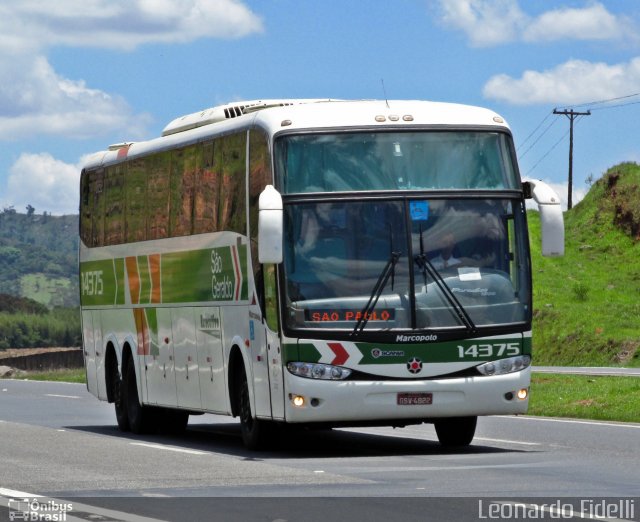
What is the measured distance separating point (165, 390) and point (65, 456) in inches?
169

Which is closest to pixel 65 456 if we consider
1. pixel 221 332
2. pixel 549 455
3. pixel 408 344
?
pixel 221 332

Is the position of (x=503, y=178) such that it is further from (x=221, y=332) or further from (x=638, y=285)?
(x=638, y=285)

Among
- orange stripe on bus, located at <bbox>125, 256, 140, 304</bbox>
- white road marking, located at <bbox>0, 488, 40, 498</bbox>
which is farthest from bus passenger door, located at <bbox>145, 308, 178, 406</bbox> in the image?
white road marking, located at <bbox>0, 488, 40, 498</bbox>

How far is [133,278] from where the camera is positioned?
23.0 m

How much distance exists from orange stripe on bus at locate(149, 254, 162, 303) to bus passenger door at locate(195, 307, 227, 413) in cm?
165

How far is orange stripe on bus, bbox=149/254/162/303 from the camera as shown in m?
21.7

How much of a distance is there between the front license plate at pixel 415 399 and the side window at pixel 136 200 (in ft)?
21.6

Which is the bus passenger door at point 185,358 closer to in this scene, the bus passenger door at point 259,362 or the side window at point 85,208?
the bus passenger door at point 259,362

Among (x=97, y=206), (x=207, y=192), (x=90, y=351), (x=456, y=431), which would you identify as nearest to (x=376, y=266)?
(x=456, y=431)

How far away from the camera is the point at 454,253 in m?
17.0

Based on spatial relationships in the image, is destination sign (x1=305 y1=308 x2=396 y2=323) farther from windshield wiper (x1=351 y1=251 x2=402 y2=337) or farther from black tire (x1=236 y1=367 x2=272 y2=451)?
black tire (x1=236 y1=367 x2=272 y2=451)

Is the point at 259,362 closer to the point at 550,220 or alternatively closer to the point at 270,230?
the point at 270,230

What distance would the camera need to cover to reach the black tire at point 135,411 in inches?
912

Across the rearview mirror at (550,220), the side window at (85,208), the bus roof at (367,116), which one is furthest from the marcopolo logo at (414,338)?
the side window at (85,208)
